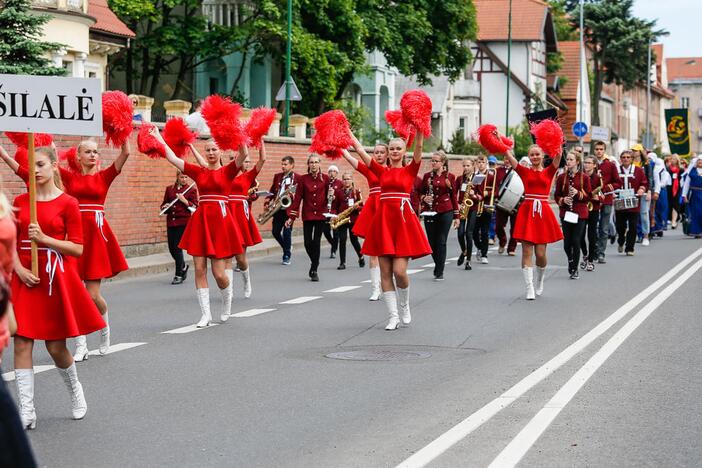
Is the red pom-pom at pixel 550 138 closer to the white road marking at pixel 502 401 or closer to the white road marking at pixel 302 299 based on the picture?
the white road marking at pixel 502 401

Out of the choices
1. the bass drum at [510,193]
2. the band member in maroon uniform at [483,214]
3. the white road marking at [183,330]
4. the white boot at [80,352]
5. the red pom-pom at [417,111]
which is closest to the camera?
the white boot at [80,352]

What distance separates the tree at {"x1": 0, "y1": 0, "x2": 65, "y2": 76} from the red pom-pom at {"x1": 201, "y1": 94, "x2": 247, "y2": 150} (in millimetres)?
10496

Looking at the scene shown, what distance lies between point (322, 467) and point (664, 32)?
266 ft

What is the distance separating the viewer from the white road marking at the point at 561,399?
7.09m

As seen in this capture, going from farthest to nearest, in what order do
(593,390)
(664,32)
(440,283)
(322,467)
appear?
(664,32), (440,283), (593,390), (322,467)

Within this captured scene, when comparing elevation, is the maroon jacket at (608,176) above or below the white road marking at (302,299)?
above

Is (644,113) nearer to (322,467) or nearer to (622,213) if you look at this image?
(622,213)

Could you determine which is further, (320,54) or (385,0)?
(385,0)

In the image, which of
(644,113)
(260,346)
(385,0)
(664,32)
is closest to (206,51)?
(385,0)

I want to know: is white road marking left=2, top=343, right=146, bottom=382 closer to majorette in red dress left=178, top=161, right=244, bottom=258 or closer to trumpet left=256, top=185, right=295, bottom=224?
majorette in red dress left=178, top=161, right=244, bottom=258

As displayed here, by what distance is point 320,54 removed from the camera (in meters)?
41.8

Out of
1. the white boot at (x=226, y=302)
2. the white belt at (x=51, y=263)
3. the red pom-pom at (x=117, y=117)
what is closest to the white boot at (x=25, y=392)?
the white belt at (x=51, y=263)

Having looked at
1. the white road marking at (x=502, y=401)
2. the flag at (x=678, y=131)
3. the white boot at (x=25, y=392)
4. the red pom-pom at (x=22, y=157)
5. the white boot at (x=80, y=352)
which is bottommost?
the white road marking at (x=502, y=401)

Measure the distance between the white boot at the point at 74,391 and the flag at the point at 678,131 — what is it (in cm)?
4077
